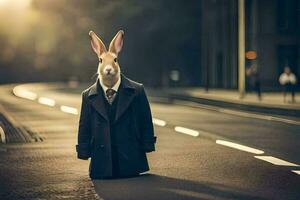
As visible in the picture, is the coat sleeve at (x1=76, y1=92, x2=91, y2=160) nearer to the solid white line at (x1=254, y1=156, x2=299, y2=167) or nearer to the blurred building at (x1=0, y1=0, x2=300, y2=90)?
the solid white line at (x1=254, y1=156, x2=299, y2=167)

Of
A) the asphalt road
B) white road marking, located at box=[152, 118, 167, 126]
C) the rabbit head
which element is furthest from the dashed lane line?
the rabbit head

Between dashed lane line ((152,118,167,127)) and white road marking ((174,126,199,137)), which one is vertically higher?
white road marking ((174,126,199,137))

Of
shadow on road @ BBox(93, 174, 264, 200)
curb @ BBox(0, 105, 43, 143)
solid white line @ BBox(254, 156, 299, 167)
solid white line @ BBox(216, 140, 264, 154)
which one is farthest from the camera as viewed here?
curb @ BBox(0, 105, 43, 143)

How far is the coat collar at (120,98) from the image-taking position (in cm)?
880

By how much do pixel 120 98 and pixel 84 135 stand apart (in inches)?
27.5

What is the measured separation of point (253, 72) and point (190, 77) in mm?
26097

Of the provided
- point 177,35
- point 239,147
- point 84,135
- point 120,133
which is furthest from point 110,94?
point 177,35

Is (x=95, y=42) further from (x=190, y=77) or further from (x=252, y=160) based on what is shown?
(x=190, y=77)

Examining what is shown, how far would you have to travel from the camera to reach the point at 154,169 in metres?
9.70

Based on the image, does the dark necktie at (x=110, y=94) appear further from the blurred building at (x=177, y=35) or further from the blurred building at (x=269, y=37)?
the blurred building at (x=269, y=37)

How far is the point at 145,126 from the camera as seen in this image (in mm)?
8875

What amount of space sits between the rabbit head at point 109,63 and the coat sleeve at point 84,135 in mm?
411

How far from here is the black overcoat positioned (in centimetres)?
877

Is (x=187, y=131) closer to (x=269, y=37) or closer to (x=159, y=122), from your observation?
(x=159, y=122)
